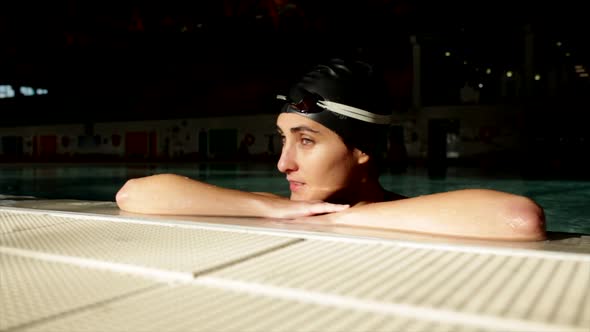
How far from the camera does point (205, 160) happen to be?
24578 mm

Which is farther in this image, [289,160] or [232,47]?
[232,47]

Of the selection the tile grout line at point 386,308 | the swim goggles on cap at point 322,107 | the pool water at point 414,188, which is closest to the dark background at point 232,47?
the pool water at point 414,188

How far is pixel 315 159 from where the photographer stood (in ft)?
8.46

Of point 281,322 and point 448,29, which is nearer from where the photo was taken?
point 281,322

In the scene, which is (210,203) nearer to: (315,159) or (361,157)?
(315,159)

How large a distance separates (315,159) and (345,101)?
0.34 meters

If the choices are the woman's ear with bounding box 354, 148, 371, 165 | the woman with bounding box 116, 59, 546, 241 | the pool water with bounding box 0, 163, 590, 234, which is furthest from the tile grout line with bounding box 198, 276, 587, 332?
the pool water with bounding box 0, 163, 590, 234

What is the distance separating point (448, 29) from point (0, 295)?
70.2 ft

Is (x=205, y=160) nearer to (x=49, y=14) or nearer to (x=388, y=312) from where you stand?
(x=49, y=14)

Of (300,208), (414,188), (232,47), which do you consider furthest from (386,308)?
(232,47)

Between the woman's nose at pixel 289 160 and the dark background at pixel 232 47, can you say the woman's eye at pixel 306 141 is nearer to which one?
the woman's nose at pixel 289 160

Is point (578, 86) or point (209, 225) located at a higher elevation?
point (578, 86)

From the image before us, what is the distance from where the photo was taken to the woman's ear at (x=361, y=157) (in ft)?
8.77

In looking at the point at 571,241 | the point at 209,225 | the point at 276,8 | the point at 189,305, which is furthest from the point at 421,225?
the point at 276,8
